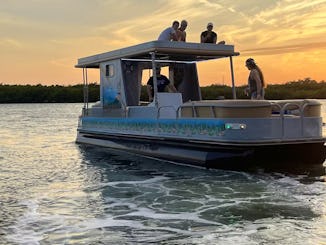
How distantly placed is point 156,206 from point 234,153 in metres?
2.94

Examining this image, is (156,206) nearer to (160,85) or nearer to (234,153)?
(234,153)

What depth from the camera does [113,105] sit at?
13898 millimetres

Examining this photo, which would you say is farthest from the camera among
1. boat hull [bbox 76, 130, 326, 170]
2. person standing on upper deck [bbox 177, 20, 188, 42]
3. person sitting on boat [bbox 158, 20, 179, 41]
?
person standing on upper deck [bbox 177, 20, 188, 42]

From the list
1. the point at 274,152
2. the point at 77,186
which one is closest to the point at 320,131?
the point at 274,152

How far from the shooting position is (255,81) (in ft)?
35.8

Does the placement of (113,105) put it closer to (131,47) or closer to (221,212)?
(131,47)

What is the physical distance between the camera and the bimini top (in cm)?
1139

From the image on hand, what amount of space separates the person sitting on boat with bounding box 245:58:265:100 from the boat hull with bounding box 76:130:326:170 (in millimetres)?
1439

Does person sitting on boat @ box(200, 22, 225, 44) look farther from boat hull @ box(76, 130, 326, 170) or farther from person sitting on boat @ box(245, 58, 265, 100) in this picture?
boat hull @ box(76, 130, 326, 170)

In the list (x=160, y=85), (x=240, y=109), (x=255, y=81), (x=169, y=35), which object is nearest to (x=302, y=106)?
(x=255, y=81)

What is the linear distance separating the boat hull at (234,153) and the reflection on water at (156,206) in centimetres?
22

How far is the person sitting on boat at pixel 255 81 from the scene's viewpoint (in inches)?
425

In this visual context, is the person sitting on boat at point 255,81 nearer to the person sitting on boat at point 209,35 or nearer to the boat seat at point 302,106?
the boat seat at point 302,106

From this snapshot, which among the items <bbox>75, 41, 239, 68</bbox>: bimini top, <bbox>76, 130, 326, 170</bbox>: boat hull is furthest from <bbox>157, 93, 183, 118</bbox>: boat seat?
<bbox>75, 41, 239, 68</bbox>: bimini top
